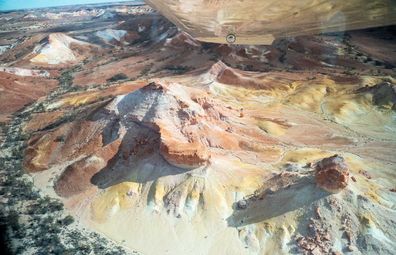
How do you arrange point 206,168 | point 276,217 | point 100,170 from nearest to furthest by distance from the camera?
point 276,217 < point 206,168 < point 100,170

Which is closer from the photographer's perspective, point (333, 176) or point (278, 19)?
point (333, 176)

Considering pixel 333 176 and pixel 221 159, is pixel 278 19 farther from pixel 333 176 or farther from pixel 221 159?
pixel 333 176

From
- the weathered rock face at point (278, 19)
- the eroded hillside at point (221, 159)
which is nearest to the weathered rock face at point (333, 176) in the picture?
the eroded hillside at point (221, 159)

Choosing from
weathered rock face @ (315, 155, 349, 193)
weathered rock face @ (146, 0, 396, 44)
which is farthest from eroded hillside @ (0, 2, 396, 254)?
weathered rock face @ (146, 0, 396, 44)

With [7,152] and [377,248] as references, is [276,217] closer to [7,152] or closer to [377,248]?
[377,248]

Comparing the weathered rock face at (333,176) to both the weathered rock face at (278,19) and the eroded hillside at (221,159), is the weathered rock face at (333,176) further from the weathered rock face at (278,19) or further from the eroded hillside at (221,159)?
the weathered rock face at (278,19)

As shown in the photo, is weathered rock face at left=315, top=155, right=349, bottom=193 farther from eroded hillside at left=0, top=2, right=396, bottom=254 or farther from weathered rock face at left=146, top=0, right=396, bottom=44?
weathered rock face at left=146, top=0, right=396, bottom=44

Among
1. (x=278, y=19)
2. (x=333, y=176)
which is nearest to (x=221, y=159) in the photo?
(x=333, y=176)

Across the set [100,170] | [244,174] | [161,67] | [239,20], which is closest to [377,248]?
[244,174]
